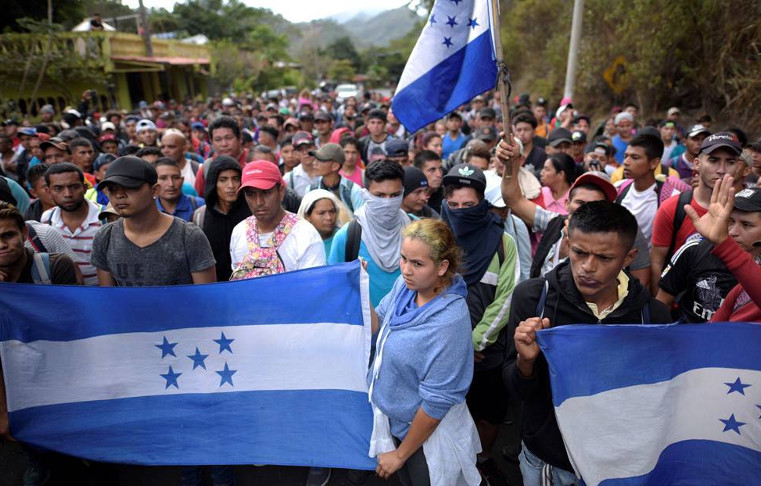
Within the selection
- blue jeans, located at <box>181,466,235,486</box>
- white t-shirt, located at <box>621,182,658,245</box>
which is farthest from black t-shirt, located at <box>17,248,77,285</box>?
white t-shirt, located at <box>621,182,658,245</box>

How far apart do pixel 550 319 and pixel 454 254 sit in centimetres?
55

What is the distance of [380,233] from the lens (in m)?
3.62

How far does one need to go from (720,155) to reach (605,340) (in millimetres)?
2238

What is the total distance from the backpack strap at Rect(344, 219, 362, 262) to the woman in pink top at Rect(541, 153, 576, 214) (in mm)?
1973

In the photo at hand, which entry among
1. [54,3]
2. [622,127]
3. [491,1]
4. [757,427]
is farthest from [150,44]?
[757,427]

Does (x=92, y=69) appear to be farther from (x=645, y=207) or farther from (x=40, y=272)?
(x=645, y=207)

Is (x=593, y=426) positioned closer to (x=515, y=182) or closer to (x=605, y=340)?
(x=605, y=340)

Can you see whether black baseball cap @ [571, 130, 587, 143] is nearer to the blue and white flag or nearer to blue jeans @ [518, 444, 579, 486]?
the blue and white flag

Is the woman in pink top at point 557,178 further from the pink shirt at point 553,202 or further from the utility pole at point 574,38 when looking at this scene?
the utility pole at point 574,38

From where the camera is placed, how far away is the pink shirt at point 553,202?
4.54 meters

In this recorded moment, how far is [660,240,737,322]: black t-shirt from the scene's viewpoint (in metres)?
2.83

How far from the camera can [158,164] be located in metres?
4.60

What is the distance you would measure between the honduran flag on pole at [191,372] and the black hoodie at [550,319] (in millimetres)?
875

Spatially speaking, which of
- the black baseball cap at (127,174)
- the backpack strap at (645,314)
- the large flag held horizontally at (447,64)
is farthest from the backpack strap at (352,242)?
the backpack strap at (645,314)
